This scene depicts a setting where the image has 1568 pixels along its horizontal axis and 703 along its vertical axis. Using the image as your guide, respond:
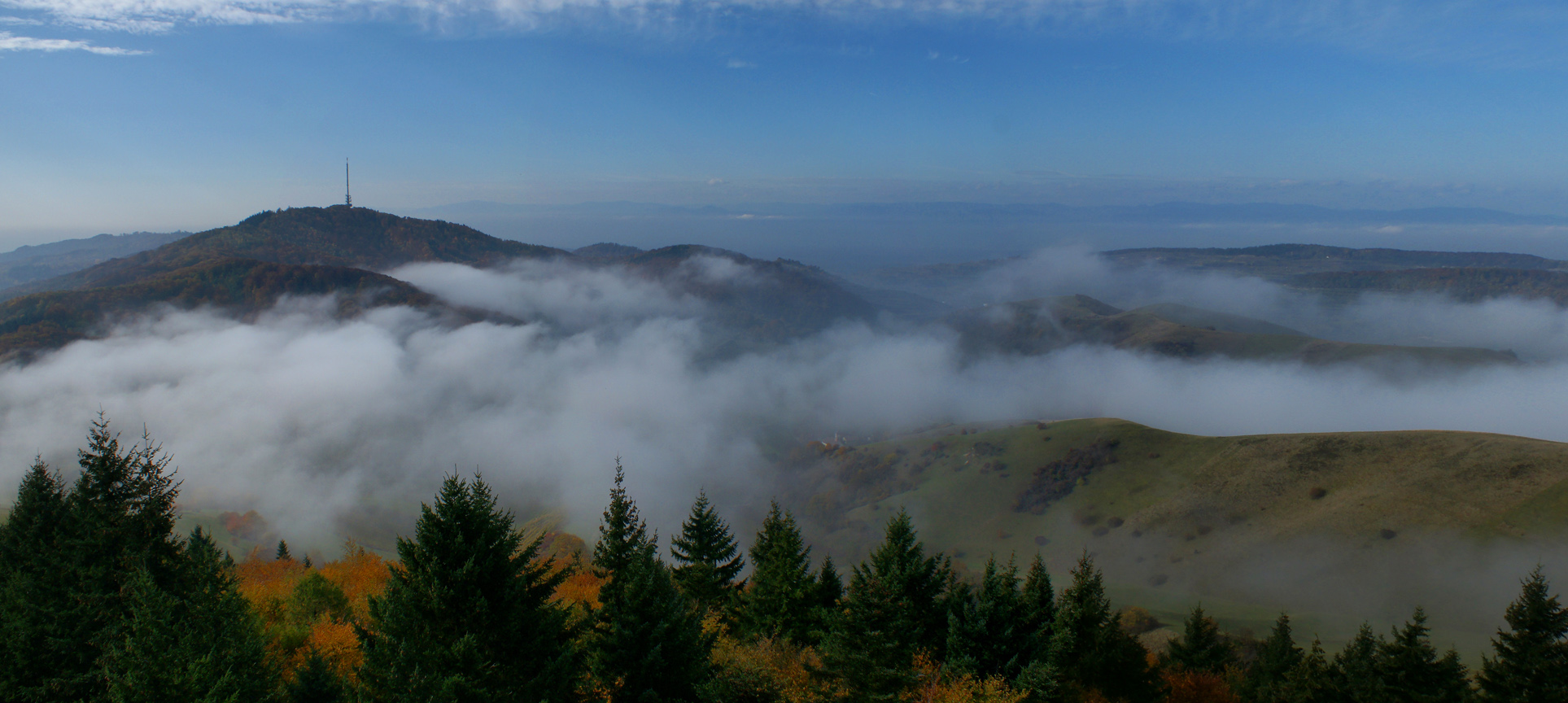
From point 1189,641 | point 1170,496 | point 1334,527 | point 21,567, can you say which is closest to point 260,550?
point 21,567

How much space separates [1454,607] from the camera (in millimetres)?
102375

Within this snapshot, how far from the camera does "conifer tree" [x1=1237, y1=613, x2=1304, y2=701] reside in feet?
129

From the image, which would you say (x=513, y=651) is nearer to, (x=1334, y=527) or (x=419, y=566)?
(x=419, y=566)

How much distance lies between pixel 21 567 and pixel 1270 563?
16434 cm

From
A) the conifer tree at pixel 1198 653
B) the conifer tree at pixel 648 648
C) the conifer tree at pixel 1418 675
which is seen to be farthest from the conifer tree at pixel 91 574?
the conifer tree at pixel 1198 653

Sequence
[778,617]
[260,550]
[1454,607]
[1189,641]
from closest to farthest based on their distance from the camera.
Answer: [778,617] < [1189,641] < [1454,607] < [260,550]

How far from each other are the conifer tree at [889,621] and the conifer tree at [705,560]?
32.8 ft

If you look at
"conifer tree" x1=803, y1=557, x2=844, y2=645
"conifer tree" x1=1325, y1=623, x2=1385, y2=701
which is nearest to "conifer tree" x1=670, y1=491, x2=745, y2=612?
"conifer tree" x1=803, y1=557, x2=844, y2=645

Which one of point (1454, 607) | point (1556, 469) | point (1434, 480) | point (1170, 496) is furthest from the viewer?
point (1170, 496)

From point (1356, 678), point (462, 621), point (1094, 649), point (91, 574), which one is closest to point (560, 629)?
point (462, 621)

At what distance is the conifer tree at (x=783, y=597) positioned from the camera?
118 ft

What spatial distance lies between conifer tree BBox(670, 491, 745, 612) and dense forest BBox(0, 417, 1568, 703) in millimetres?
134

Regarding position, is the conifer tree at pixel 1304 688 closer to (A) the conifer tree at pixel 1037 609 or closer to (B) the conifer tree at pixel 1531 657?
(B) the conifer tree at pixel 1531 657

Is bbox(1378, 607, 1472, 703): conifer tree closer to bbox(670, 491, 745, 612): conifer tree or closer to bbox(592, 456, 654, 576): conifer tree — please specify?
bbox(670, 491, 745, 612): conifer tree
